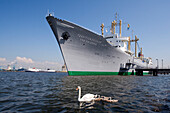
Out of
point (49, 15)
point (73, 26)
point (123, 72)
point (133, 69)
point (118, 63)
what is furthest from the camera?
point (133, 69)

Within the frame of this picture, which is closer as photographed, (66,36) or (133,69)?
(66,36)

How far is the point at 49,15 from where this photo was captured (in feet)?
75.2

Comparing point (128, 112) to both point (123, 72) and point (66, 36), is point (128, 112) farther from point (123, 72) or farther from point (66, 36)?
point (123, 72)

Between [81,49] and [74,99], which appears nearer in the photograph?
[74,99]

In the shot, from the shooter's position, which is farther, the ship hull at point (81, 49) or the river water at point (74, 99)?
the ship hull at point (81, 49)

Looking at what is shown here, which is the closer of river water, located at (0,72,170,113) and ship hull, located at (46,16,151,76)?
river water, located at (0,72,170,113)

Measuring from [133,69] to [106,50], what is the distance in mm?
22730

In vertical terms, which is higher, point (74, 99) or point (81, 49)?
point (81, 49)

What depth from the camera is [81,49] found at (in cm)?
2620

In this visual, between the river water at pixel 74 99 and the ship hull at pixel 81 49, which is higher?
the ship hull at pixel 81 49

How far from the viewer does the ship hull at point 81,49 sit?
24141 millimetres

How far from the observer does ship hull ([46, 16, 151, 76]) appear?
2414 cm

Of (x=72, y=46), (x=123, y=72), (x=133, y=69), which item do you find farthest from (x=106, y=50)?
(x=133, y=69)

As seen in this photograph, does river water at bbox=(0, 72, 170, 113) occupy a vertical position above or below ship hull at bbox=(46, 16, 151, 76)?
below
